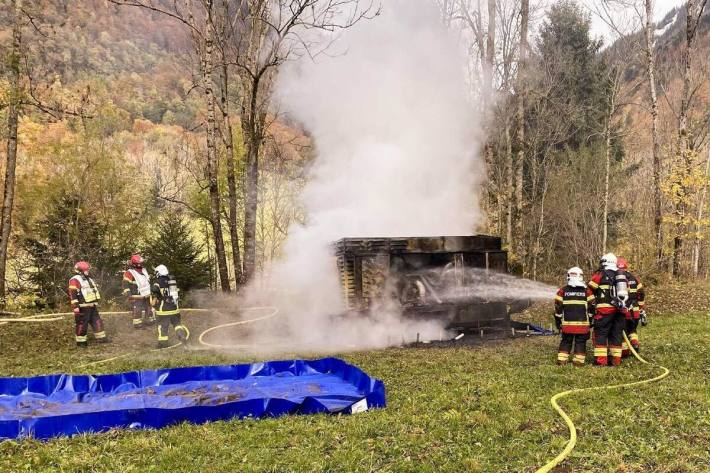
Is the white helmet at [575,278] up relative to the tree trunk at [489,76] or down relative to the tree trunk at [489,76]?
down

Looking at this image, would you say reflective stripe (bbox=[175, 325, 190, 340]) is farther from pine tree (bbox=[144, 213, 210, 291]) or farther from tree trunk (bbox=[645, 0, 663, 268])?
tree trunk (bbox=[645, 0, 663, 268])

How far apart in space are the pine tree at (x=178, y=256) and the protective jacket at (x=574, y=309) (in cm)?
1436

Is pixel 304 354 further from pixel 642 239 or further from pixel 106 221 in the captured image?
pixel 642 239

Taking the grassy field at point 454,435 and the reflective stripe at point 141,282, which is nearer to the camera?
the grassy field at point 454,435

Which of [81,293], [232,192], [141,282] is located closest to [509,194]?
[232,192]

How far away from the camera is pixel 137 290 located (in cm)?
1215

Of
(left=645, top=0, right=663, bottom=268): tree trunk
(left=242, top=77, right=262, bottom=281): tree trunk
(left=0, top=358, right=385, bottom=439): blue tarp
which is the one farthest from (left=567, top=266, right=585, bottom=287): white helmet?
(left=645, top=0, right=663, bottom=268): tree trunk

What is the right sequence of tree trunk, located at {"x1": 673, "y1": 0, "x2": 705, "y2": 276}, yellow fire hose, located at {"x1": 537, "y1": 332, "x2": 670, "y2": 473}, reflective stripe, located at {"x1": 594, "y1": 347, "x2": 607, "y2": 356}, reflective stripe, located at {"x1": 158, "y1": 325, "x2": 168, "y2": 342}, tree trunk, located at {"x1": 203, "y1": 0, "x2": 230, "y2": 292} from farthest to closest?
tree trunk, located at {"x1": 673, "y1": 0, "x2": 705, "y2": 276} → tree trunk, located at {"x1": 203, "y1": 0, "x2": 230, "y2": 292} → reflective stripe, located at {"x1": 158, "y1": 325, "x2": 168, "y2": 342} → reflective stripe, located at {"x1": 594, "y1": 347, "x2": 607, "y2": 356} → yellow fire hose, located at {"x1": 537, "y1": 332, "x2": 670, "y2": 473}

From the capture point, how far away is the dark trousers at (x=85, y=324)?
9.96 meters

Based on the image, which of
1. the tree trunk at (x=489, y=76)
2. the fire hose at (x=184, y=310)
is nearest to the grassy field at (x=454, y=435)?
the fire hose at (x=184, y=310)

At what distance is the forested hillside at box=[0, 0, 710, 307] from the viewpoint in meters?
14.8

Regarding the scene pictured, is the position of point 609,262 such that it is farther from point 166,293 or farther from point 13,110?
point 13,110

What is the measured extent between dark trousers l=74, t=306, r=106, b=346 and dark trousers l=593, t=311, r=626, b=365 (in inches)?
364

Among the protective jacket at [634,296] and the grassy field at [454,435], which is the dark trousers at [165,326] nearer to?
the grassy field at [454,435]
